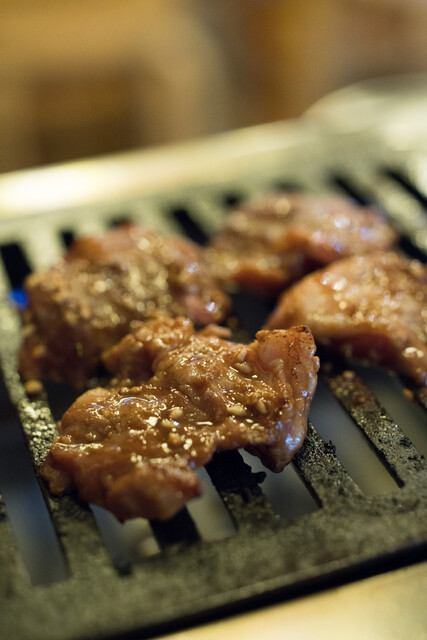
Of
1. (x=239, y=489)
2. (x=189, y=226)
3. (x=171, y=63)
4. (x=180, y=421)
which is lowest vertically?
(x=171, y=63)

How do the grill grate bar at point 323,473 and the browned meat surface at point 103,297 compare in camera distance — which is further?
the browned meat surface at point 103,297

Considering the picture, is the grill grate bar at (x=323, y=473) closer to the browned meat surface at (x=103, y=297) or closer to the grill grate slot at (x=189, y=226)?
the browned meat surface at (x=103, y=297)

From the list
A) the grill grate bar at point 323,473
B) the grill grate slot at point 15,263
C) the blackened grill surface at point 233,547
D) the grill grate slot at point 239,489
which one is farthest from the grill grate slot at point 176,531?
the grill grate slot at point 15,263

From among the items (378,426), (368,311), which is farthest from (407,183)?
(378,426)

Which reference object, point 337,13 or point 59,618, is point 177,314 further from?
point 337,13

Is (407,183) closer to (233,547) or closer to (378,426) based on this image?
(378,426)
